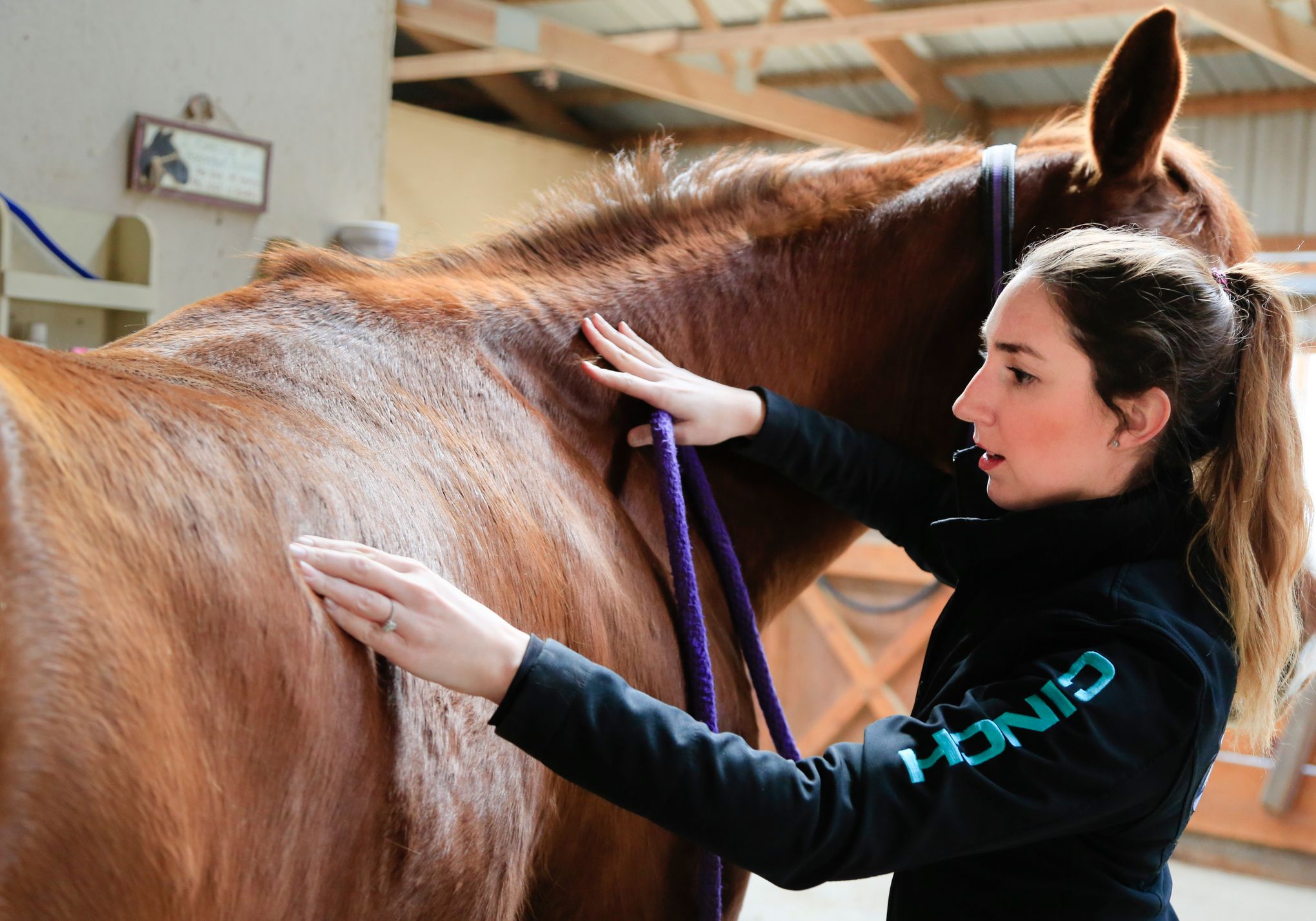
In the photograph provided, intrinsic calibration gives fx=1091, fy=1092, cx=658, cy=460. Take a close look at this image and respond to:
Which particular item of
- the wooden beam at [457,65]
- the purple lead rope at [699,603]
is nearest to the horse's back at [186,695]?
the purple lead rope at [699,603]

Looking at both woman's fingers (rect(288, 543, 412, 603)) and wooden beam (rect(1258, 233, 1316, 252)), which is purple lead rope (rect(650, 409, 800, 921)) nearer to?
woman's fingers (rect(288, 543, 412, 603))

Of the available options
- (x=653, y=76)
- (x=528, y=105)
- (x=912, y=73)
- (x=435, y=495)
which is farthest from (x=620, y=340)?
(x=528, y=105)

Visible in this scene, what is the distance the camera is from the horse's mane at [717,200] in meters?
1.22

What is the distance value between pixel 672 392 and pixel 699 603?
220 millimetres

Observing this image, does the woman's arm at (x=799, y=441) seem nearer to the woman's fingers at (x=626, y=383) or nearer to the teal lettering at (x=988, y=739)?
the woman's fingers at (x=626, y=383)

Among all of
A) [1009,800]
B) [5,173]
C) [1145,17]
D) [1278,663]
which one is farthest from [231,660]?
[5,173]

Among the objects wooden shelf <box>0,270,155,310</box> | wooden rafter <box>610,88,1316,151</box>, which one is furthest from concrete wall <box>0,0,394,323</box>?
wooden rafter <box>610,88,1316,151</box>

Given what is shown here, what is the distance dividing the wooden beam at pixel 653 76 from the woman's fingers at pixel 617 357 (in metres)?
3.37

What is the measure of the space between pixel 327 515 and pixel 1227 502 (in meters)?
0.70

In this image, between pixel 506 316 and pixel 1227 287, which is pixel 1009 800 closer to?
pixel 1227 287

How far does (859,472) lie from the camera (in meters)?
1.26

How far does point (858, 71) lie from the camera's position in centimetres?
667

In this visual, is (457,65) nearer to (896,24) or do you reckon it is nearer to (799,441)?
(896,24)

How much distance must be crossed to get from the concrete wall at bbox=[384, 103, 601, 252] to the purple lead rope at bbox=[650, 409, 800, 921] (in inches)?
206
